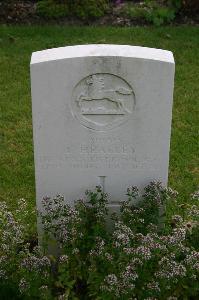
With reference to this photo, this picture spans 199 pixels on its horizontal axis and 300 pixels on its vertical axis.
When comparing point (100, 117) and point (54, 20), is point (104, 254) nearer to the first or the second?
point (100, 117)

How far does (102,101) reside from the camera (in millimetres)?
4219

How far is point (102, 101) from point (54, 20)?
18.9 feet

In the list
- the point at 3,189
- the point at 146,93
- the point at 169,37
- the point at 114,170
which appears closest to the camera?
the point at 146,93

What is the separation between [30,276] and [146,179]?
1.18 metres

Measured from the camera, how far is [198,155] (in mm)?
6301

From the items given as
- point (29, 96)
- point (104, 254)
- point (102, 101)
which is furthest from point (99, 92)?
point (29, 96)

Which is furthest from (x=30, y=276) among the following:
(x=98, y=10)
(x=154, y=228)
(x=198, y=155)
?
(x=98, y=10)

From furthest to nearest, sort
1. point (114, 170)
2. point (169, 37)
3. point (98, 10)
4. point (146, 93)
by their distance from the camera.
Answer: point (98, 10) → point (169, 37) → point (114, 170) → point (146, 93)

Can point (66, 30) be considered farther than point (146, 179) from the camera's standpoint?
Yes

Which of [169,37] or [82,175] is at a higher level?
[169,37]

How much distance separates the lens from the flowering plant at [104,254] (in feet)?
12.5

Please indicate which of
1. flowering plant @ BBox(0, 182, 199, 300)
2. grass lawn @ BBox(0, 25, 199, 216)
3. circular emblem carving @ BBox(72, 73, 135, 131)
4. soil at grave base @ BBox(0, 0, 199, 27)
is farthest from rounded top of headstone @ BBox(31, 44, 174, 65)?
soil at grave base @ BBox(0, 0, 199, 27)

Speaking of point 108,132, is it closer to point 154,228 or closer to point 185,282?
point 154,228

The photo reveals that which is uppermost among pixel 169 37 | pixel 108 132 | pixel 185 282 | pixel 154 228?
pixel 169 37
